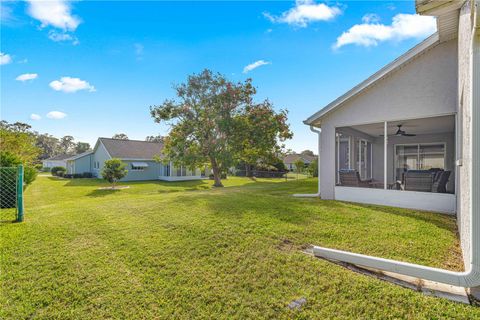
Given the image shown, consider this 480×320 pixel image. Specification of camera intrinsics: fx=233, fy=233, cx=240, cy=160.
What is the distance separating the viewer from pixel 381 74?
825 cm

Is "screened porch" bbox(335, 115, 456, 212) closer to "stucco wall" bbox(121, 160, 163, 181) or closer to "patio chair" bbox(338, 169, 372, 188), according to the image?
"patio chair" bbox(338, 169, 372, 188)

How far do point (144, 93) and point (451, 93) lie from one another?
21.1m

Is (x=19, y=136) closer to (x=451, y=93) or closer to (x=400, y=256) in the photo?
(x=400, y=256)

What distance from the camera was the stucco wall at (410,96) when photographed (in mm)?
7402

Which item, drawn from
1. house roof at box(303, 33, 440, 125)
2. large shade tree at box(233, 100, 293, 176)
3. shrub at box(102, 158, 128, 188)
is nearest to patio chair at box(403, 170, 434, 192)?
house roof at box(303, 33, 440, 125)

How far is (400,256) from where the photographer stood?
4.22m

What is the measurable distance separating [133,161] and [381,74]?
28.1 m

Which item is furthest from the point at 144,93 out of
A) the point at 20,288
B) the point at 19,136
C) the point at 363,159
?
the point at 20,288

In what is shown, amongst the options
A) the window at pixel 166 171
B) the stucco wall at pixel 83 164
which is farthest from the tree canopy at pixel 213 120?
the stucco wall at pixel 83 164

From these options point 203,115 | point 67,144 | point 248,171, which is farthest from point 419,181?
point 67,144

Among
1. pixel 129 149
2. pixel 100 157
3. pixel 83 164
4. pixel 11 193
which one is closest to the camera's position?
pixel 11 193

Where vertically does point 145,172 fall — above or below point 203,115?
below

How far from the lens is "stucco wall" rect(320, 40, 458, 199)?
740 cm

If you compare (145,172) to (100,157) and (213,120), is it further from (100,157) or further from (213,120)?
(213,120)
